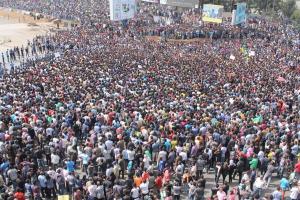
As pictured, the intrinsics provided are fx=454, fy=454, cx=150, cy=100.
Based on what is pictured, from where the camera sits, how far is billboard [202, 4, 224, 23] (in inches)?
1857

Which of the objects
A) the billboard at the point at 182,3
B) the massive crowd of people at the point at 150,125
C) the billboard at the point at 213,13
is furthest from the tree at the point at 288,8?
the massive crowd of people at the point at 150,125

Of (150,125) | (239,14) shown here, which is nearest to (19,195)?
(150,125)

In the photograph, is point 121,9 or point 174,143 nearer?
point 174,143

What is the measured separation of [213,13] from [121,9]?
33.3 feet

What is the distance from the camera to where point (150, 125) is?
67.4 feet

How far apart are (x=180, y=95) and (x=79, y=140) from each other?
8.18m

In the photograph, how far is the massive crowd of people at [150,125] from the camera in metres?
15.6

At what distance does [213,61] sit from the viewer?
36219 mm

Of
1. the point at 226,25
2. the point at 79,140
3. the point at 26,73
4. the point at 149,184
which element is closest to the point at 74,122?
the point at 79,140

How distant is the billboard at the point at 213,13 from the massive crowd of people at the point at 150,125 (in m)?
9.00

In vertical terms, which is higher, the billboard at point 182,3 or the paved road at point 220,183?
the billboard at point 182,3

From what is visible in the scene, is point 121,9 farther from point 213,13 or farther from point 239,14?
point 239,14

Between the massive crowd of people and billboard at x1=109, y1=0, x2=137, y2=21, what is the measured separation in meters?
4.99

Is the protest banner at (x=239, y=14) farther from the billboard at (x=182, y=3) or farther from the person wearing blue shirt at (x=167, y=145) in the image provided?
the person wearing blue shirt at (x=167, y=145)
